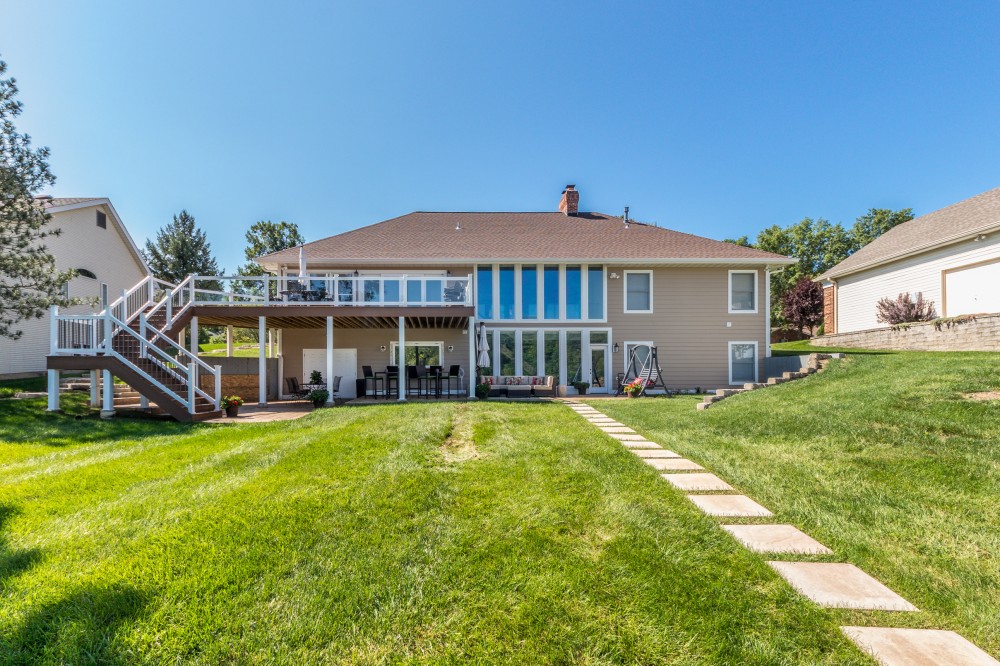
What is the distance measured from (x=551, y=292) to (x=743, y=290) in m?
7.01

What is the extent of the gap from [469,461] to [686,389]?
12369mm

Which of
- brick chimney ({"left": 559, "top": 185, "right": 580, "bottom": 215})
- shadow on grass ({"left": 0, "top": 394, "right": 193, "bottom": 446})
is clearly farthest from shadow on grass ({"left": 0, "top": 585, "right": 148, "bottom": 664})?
brick chimney ({"left": 559, "top": 185, "right": 580, "bottom": 215})

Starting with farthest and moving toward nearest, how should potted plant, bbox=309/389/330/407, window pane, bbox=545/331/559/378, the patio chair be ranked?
window pane, bbox=545/331/559/378, the patio chair, potted plant, bbox=309/389/330/407

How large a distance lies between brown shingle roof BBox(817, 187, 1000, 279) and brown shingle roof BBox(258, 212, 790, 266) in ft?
18.7

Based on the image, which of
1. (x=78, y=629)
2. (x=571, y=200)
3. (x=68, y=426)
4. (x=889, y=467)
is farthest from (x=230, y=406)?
(x=571, y=200)

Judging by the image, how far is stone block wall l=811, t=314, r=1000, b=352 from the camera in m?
11.5

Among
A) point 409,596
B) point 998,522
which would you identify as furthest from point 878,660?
point 998,522

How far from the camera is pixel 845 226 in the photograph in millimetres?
36406

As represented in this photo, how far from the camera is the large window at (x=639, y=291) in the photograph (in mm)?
15117

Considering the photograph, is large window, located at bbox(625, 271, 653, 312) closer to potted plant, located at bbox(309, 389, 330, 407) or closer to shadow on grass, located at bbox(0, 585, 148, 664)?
potted plant, located at bbox(309, 389, 330, 407)

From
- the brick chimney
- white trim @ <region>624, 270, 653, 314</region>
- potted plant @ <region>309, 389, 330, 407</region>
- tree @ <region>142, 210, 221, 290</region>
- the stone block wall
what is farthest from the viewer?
tree @ <region>142, 210, 221, 290</region>

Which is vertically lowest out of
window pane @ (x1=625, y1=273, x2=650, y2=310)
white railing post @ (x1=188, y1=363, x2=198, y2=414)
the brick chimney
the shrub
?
white railing post @ (x1=188, y1=363, x2=198, y2=414)

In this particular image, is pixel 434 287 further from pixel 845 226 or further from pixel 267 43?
pixel 845 226

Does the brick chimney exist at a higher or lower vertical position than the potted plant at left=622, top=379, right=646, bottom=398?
higher
